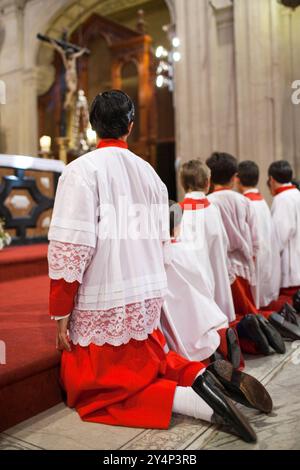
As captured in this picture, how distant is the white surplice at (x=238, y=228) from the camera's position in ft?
10.8

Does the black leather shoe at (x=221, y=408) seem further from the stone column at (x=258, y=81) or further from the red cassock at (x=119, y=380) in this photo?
the stone column at (x=258, y=81)

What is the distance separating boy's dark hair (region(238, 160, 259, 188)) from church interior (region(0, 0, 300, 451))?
53 centimetres

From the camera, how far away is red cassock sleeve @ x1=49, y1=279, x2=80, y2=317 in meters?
1.85

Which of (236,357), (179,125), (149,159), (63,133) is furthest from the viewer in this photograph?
(149,159)

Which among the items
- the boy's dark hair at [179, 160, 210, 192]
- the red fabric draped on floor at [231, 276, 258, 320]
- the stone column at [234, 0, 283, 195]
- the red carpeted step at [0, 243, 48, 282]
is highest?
the stone column at [234, 0, 283, 195]

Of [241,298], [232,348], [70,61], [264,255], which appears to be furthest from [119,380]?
[70,61]

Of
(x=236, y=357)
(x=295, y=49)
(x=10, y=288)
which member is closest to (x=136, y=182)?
(x=236, y=357)

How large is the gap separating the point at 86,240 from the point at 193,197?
1259mm

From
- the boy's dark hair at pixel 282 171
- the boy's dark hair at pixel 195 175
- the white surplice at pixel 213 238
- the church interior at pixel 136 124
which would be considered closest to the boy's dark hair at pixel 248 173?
the boy's dark hair at pixel 282 171

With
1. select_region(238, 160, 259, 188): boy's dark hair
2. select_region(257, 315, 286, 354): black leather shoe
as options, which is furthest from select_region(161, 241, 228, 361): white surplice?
select_region(238, 160, 259, 188): boy's dark hair

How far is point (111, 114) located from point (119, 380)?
1.13 meters

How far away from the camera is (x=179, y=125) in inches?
274

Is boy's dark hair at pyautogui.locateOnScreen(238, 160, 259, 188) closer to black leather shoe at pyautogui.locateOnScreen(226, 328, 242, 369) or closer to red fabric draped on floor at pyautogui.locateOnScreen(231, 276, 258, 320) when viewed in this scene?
red fabric draped on floor at pyautogui.locateOnScreen(231, 276, 258, 320)

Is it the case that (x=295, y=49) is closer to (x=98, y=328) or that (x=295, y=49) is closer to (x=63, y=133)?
(x=63, y=133)
